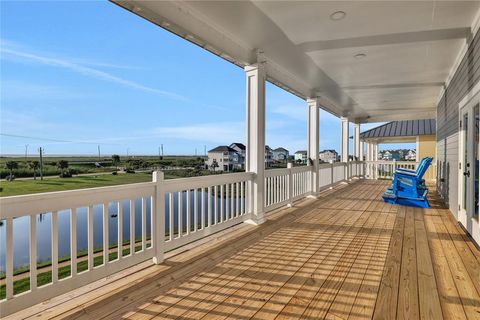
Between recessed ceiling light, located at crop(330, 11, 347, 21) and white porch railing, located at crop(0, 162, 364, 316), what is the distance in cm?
247

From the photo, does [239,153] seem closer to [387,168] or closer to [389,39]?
[389,39]

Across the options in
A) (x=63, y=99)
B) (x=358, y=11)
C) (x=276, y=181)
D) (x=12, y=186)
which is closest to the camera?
(x=12, y=186)

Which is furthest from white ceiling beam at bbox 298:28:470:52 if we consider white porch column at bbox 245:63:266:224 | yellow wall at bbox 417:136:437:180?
yellow wall at bbox 417:136:437:180

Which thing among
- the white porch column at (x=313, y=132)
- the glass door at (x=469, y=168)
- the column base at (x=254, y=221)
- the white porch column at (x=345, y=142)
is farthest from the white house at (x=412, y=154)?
the column base at (x=254, y=221)

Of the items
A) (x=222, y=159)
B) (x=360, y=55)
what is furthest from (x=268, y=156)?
(x=360, y=55)

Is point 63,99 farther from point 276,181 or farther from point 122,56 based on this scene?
point 276,181

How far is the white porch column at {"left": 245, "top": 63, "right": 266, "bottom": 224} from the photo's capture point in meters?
4.45

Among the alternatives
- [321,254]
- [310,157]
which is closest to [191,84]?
[321,254]

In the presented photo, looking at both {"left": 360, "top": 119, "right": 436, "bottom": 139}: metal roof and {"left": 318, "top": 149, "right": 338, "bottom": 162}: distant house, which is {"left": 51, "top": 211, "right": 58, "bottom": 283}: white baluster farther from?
{"left": 360, "top": 119, "right": 436, "bottom": 139}: metal roof

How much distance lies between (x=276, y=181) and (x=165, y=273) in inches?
123

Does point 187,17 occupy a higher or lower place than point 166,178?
higher

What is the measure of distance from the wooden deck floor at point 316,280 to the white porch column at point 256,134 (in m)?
0.53

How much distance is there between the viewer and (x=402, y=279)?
98.3 inches

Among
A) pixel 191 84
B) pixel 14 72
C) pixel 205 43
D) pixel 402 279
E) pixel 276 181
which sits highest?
pixel 205 43
